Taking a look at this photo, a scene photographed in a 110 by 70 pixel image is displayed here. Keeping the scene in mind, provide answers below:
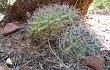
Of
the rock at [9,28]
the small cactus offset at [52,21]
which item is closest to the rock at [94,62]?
the small cactus offset at [52,21]

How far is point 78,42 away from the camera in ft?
8.70

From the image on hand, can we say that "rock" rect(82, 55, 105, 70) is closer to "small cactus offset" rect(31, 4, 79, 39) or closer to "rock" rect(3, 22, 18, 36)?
"small cactus offset" rect(31, 4, 79, 39)

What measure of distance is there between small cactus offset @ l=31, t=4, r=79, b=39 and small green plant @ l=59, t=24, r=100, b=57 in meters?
0.08

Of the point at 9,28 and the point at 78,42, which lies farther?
the point at 9,28

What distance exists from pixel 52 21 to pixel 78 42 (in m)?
0.32

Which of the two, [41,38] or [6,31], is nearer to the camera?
[41,38]

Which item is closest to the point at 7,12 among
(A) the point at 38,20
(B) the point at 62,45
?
(A) the point at 38,20

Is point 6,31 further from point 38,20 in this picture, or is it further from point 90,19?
point 90,19

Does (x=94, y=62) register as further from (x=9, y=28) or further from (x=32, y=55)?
(x=9, y=28)

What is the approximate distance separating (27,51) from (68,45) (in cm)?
43

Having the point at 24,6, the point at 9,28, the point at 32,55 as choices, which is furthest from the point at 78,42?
the point at 24,6

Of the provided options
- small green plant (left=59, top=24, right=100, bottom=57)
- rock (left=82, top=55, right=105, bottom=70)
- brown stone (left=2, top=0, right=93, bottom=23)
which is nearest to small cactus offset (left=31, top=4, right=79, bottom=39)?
small green plant (left=59, top=24, right=100, bottom=57)

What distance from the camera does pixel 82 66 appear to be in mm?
2588

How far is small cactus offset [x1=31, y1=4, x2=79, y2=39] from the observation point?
274 cm
